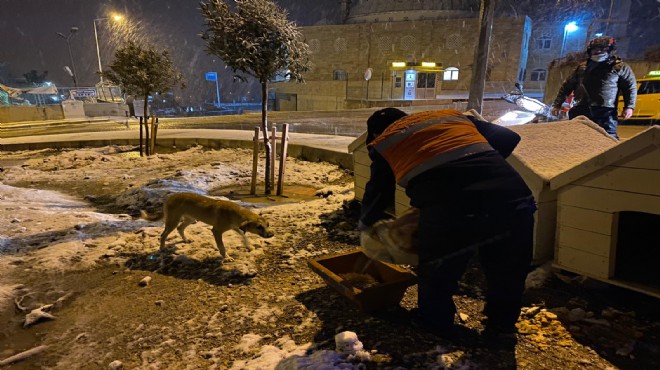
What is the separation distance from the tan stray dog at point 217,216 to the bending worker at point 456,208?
1.61 metres

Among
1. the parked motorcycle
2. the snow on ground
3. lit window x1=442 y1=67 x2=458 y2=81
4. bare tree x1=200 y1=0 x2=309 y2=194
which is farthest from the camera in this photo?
lit window x1=442 y1=67 x2=458 y2=81

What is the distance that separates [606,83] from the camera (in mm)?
5496

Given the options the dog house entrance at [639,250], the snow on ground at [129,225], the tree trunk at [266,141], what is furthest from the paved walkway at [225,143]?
the dog house entrance at [639,250]

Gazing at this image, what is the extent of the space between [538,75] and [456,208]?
49.3 m

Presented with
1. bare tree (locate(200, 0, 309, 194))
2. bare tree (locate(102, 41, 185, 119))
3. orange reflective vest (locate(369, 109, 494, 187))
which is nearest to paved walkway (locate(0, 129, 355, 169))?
bare tree (locate(102, 41, 185, 119))

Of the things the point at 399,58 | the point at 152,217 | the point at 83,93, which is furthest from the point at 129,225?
the point at 399,58

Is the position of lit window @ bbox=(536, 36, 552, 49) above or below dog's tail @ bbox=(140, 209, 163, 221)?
above

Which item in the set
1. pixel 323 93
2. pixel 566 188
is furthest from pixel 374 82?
pixel 566 188

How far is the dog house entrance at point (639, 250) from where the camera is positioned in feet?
10.7

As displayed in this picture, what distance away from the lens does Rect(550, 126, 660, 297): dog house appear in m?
2.90

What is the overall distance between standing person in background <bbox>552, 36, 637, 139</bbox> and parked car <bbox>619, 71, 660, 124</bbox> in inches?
324

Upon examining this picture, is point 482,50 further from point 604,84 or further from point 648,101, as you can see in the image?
point 604,84

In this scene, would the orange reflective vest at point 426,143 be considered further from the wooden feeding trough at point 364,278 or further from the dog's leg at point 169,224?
the dog's leg at point 169,224

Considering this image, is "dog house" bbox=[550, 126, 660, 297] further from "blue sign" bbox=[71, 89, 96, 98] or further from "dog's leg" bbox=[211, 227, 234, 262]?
"blue sign" bbox=[71, 89, 96, 98]
